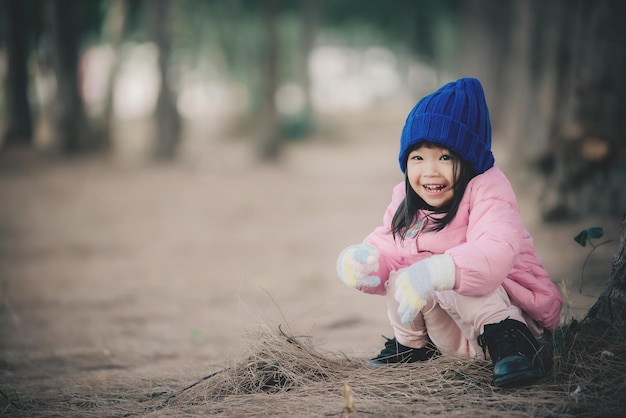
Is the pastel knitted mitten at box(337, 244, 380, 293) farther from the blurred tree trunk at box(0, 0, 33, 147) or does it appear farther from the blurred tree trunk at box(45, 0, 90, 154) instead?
the blurred tree trunk at box(0, 0, 33, 147)

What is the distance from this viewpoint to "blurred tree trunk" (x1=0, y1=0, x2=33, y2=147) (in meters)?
15.0

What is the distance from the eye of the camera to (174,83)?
610 inches

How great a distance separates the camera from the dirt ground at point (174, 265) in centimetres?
380

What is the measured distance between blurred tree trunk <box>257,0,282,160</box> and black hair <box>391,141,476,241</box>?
13019mm

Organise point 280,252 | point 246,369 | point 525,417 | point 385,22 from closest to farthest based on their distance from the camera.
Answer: point 525,417 → point 246,369 → point 280,252 → point 385,22

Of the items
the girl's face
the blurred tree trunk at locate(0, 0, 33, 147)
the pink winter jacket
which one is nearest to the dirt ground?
the pink winter jacket

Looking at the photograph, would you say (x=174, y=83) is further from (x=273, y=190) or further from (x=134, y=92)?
(x=134, y=92)

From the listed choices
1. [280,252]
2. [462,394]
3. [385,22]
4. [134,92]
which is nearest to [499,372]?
[462,394]

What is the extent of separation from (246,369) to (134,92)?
40.6 m

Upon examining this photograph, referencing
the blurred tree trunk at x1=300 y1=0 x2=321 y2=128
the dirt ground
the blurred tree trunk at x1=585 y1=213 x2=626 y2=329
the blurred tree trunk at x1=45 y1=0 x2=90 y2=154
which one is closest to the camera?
Result: the blurred tree trunk at x1=585 y1=213 x2=626 y2=329

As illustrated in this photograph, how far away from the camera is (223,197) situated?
1192 centimetres

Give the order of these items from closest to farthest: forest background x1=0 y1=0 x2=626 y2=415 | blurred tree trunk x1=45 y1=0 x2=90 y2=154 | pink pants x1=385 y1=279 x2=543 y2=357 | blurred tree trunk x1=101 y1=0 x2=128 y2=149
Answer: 1. pink pants x1=385 y1=279 x2=543 y2=357
2. forest background x1=0 y1=0 x2=626 y2=415
3. blurred tree trunk x1=45 y1=0 x2=90 y2=154
4. blurred tree trunk x1=101 y1=0 x2=128 y2=149

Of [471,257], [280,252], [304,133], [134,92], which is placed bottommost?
[280,252]

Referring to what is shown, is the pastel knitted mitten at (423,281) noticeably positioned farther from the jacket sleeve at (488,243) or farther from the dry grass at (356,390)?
the dry grass at (356,390)
